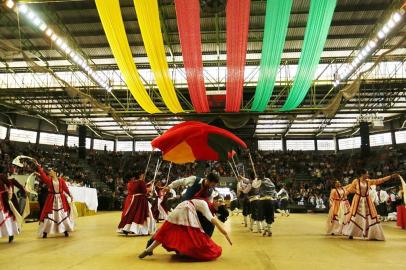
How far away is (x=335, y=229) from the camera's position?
9.09m

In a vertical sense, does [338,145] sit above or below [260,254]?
above

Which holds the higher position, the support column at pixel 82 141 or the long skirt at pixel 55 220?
the support column at pixel 82 141

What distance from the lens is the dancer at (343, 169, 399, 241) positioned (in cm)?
Answer: 795

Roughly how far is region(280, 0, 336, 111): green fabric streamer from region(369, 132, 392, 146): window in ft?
64.9

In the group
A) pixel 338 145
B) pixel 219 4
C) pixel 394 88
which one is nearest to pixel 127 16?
pixel 219 4

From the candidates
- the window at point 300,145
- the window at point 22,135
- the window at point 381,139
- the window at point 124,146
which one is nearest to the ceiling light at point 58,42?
the window at point 22,135

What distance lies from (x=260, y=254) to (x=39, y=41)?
1290cm

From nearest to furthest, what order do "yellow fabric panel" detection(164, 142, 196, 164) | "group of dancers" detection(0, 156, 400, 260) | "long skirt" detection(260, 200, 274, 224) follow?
"group of dancers" detection(0, 156, 400, 260)
"yellow fabric panel" detection(164, 142, 196, 164)
"long skirt" detection(260, 200, 274, 224)

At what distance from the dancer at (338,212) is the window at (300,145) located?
24330 mm

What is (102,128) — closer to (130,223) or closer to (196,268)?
(130,223)

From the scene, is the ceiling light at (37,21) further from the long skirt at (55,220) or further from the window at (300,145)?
the window at (300,145)

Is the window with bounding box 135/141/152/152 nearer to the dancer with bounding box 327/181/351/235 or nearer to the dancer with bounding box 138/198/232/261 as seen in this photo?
the dancer with bounding box 327/181/351/235

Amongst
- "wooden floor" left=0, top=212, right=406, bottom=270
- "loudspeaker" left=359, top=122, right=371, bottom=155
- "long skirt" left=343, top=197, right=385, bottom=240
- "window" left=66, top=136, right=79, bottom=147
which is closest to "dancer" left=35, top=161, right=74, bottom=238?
"wooden floor" left=0, top=212, right=406, bottom=270

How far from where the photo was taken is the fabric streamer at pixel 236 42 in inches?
348
